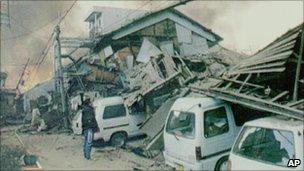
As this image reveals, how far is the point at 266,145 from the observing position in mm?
7605

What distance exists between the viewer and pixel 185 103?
11.0 m

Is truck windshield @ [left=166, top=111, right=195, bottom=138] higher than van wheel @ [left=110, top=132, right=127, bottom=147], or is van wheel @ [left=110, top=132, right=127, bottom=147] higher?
truck windshield @ [left=166, top=111, right=195, bottom=138]

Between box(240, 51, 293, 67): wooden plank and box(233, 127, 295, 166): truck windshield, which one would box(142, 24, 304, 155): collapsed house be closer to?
box(240, 51, 293, 67): wooden plank

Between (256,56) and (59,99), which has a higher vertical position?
(256,56)

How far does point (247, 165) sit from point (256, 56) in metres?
4.84

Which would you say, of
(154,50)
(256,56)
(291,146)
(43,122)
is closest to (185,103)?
(256,56)

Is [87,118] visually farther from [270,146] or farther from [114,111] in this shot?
[270,146]

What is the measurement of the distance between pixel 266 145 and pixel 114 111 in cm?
1029

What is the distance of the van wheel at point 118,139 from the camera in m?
17.0

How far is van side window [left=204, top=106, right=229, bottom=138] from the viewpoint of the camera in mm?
10130

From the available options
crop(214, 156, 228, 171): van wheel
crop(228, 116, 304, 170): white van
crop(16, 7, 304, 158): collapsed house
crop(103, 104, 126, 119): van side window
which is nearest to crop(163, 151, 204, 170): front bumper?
crop(214, 156, 228, 171): van wheel

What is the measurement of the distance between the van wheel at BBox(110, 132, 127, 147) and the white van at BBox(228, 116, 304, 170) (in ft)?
31.6

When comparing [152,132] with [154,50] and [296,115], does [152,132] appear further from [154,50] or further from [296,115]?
[154,50]

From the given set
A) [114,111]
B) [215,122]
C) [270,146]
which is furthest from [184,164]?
[114,111]
